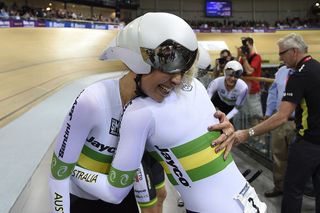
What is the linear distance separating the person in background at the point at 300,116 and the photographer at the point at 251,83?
2.05 metres

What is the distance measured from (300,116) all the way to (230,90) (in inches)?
→ 67.0

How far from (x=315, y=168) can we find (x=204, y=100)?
1537mm

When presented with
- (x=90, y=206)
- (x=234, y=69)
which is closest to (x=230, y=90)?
(x=234, y=69)

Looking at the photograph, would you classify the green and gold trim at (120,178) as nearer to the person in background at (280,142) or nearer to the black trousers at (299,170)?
the black trousers at (299,170)

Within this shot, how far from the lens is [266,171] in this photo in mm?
3885

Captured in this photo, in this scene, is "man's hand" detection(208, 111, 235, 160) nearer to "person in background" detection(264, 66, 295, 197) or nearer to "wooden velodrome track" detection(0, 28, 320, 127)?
"person in background" detection(264, 66, 295, 197)

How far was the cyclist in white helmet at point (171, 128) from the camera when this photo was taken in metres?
1.04

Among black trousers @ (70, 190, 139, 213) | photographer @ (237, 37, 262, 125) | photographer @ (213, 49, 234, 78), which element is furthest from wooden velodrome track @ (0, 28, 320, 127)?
black trousers @ (70, 190, 139, 213)

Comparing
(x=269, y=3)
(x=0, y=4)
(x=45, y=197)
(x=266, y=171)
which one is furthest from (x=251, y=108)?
(x=269, y=3)

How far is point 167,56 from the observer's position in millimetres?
1029

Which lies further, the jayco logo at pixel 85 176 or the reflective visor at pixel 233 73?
the reflective visor at pixel 233 73

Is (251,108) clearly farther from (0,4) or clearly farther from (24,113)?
(0,4)

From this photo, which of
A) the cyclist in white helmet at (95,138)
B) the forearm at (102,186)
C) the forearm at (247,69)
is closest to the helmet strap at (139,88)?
the cyclist in white helmet at (95,138)

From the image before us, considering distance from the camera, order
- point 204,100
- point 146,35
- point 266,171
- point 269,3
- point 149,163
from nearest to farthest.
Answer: point 146,35 < point 204,100 < point 149,163 < point 266,171 < point 269,3
